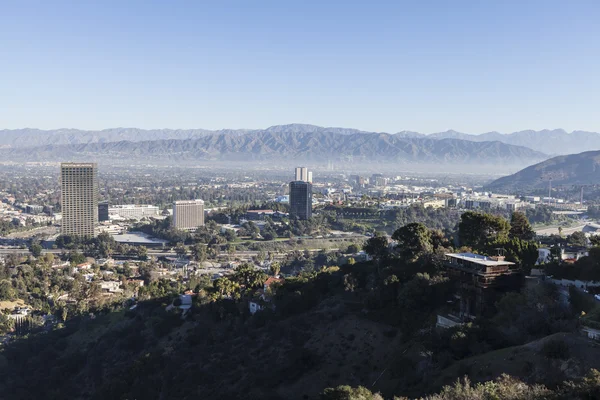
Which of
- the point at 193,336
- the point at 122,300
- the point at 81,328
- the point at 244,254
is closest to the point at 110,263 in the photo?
the point at 244,254

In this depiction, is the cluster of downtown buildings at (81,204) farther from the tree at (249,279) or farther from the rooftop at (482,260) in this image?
the rooftop at (482,260)

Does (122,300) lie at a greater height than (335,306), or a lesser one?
lesser

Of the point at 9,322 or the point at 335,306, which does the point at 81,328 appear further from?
the point at 335,306

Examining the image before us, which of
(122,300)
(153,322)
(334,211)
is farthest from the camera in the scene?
(334,211)

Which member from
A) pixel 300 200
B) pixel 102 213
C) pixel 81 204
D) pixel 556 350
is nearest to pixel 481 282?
pixel 556 350

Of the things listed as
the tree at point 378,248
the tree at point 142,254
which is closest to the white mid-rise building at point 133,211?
the tree at point 142,254

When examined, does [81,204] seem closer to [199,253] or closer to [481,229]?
[199,253]
